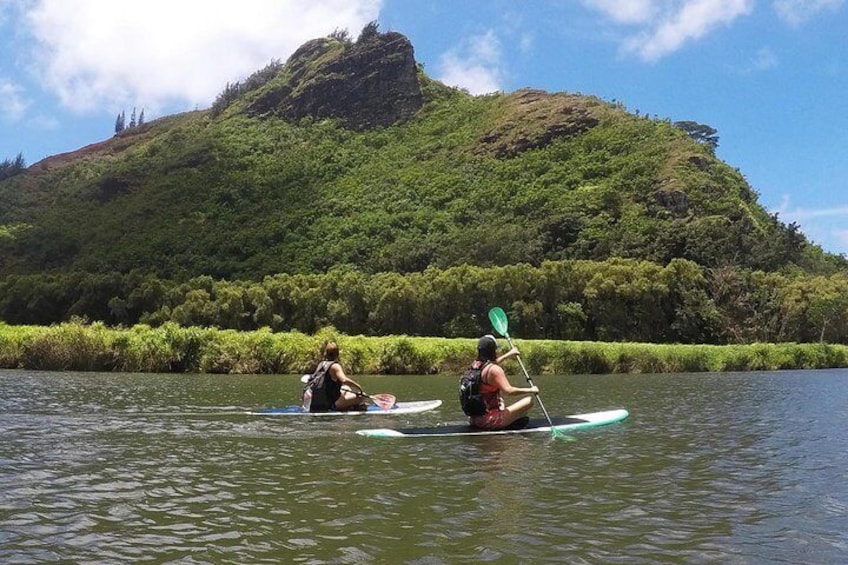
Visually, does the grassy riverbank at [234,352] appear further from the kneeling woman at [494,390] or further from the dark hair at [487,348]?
the dark hair at [487,348]

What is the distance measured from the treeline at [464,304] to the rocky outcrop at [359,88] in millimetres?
75812

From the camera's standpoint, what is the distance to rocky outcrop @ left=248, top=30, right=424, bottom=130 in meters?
138

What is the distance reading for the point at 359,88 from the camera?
465 feet

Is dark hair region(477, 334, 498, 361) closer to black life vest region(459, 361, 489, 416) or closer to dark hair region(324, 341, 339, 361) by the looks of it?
black life vest region(459, 361, 489, 416)

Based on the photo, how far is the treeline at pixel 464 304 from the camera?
60.0 meters

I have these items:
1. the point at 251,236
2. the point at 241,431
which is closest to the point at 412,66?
the point at 251,236

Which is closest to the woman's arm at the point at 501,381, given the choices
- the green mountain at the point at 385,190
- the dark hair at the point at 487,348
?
the dark hair at the point at 487,348

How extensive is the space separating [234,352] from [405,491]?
1097 inches

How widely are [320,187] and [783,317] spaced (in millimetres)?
67806

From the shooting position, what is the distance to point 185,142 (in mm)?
133375

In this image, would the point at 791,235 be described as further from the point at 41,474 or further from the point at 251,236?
the point at 41,474

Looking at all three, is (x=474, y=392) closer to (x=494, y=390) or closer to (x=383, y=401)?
(x=494, y=390)

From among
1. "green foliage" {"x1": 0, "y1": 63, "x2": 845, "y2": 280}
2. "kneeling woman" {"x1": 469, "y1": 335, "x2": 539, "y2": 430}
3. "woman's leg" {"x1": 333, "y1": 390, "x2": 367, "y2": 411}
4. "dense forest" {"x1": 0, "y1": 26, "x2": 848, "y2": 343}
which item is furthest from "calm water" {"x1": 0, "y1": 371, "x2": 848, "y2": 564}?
"green foliage" {"x1": 0, "y1": 63, "x2": 845, "y2": 280}

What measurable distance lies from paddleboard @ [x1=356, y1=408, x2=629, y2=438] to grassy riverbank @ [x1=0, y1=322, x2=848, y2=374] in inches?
859
